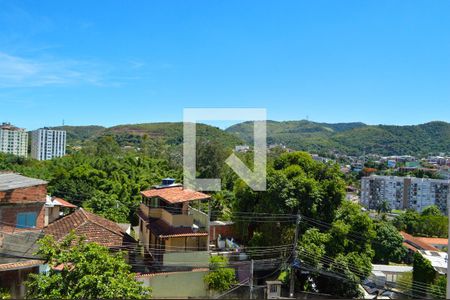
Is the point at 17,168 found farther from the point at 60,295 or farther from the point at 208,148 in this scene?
the point at 60,295

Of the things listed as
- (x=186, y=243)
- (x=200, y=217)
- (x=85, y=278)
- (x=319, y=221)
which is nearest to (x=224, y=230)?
(x=319, y=221)

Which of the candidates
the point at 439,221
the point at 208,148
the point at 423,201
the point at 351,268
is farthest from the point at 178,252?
the point at 423,201

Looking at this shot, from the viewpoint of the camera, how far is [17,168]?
34.1 m

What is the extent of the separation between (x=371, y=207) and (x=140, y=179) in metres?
59.7

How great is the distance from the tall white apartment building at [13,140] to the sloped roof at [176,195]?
2997 inches

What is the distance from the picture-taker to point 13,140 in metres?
85.2

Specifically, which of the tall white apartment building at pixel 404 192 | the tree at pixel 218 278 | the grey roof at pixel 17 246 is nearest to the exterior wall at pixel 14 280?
the grey roof at pixel 17 246

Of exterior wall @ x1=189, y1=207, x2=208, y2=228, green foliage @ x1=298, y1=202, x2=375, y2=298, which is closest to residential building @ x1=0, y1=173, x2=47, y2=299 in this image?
exterior wall @ x1=189, y1=207, x2=208, y2=228

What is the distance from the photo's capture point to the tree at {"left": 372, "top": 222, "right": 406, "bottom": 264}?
2602 cm

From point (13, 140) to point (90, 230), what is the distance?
8513 centimetres

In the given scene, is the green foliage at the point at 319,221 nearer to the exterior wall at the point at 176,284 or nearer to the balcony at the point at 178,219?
the exterior wall at the point at 176,284

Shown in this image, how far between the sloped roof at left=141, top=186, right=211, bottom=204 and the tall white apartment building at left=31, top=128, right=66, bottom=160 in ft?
260

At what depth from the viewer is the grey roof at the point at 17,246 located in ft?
34.6

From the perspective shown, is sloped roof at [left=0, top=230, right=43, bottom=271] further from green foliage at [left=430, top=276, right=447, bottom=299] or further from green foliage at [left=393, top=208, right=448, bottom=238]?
green foliage at [left=393, top=208, right=448, bottom=238]
